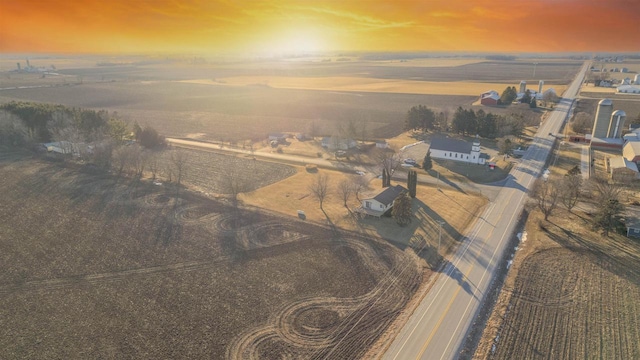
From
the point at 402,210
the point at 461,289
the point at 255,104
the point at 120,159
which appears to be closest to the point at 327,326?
the point at 461,289

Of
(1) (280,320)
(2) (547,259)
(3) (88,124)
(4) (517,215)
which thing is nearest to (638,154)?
(4) (517,215)

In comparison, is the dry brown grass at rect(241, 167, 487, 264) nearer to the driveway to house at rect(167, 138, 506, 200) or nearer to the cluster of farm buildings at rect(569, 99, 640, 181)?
the driveway to house at rect(167, 138, 506, 200)

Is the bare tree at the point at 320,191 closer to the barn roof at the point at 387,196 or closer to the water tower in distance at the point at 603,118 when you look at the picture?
the barn roof at the point at 387,196

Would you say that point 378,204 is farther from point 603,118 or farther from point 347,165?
point 603,118

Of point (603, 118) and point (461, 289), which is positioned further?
point (603, 118)

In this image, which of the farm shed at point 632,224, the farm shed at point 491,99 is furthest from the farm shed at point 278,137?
the farm shed at point 491,99

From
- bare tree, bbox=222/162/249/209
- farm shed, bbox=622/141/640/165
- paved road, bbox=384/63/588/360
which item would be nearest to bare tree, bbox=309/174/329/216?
bare tree, bbox=222/162/249/209
